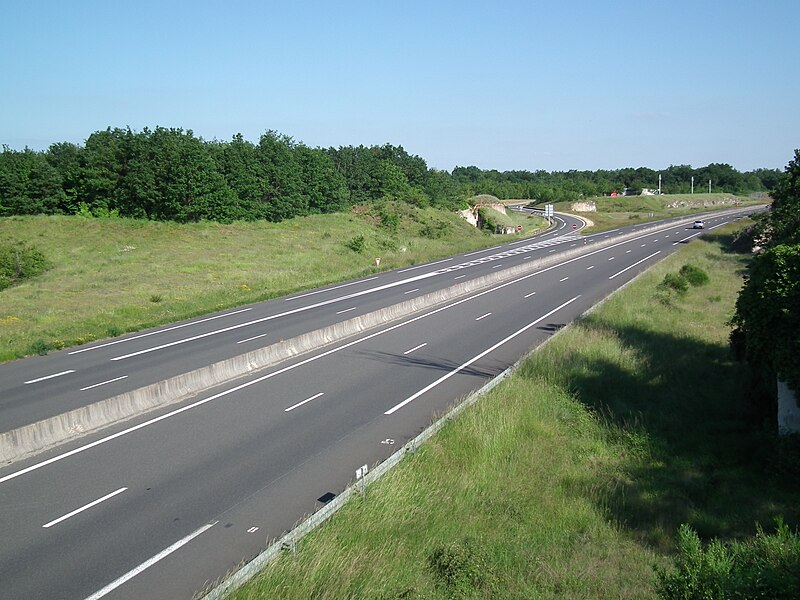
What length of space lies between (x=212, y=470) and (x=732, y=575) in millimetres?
9496

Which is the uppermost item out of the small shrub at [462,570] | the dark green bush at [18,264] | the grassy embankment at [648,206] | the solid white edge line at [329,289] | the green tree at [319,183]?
the green tree at [319,183]

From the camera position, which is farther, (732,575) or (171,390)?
(171,390)

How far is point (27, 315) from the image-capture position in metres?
36.8

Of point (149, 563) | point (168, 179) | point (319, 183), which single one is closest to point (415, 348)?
point (149, 563)

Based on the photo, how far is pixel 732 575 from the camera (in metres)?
7.69

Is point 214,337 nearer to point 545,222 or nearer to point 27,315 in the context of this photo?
point 27,315

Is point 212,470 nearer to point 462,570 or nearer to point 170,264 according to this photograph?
point 462,570

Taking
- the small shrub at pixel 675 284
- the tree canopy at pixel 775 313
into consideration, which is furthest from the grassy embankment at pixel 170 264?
the tree canopy at pixel 775 313

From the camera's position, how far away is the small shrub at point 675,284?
3981 cm

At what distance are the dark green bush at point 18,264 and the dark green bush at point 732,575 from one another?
160 ft

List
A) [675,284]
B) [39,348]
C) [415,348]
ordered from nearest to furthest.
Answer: [415,348] → [39,348] → [675,284]

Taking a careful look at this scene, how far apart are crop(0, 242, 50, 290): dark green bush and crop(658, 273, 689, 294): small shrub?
133ft

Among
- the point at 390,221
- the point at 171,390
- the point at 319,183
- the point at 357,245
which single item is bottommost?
the point at 357,245

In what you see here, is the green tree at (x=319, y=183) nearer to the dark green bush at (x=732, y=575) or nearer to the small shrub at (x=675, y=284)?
the small shrub at (x=675, y=284)
